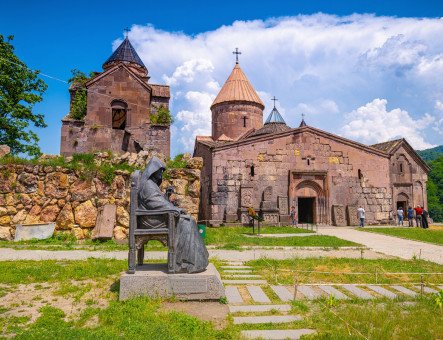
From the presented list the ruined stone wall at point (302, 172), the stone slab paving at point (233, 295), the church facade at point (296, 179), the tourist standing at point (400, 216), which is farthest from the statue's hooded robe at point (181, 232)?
the tourist standing at point (400, 216)

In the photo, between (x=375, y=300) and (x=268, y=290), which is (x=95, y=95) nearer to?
(x=268, y=290)

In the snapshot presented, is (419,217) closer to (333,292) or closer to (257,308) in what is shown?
(333,292)

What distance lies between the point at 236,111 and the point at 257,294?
24226mm

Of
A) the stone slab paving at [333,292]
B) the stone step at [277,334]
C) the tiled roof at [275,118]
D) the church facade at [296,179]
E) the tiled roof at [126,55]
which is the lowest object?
the stone step at [277,334]

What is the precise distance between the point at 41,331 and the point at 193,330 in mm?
1570

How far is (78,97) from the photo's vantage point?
18906 mm

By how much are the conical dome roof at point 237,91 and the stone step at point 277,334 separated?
2577 centimetres

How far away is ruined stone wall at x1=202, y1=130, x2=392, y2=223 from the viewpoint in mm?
19906

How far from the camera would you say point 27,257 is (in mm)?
8406

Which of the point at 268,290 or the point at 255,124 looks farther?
the point at 255,124

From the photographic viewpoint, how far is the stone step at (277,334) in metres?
3.67

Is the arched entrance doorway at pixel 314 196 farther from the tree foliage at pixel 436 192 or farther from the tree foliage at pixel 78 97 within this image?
the tree foliage at pixel 436 192

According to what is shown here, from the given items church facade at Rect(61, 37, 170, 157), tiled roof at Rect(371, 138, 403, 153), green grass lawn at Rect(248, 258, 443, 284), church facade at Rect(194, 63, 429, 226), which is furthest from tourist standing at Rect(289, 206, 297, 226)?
green grass lawn at Rect(248, 258, 443, 284)

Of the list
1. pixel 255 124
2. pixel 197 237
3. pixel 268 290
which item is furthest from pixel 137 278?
pixel 255 124
